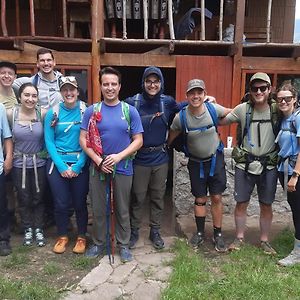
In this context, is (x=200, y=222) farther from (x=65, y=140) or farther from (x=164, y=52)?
(x=164, y=52)

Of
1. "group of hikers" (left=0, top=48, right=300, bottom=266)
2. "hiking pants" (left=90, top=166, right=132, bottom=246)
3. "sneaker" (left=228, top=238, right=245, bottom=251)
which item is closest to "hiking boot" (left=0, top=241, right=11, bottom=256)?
"group of hikers" (left=0, top=48, right=300, bottom=266)

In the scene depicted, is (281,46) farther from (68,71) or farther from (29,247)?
(29,247)

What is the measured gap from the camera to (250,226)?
5.38 m

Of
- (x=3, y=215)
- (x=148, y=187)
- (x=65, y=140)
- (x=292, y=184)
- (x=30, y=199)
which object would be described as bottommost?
(x=3, y=215)

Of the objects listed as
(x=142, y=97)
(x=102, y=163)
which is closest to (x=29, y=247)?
(x=102, y=163)

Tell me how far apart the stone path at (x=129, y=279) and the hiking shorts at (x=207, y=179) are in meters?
0.77

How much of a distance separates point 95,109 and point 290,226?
3.19m

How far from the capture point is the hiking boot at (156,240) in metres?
4.43

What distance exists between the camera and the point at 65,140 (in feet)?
13.5

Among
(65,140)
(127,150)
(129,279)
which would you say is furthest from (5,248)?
(127,150)

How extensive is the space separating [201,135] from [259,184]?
820mm

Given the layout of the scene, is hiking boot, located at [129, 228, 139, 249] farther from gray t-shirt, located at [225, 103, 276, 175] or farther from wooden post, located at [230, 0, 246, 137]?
wooden post, located at [230, 0, 246, 137]

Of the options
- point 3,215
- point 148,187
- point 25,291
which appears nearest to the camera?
point 25,291

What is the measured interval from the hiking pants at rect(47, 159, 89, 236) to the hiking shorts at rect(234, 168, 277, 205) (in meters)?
1.64
